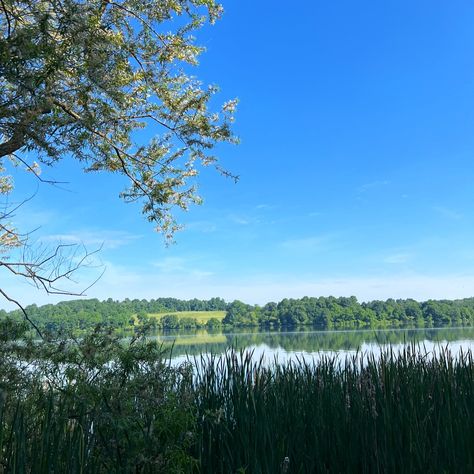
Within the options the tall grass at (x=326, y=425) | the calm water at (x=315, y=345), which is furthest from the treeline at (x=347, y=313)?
the tall grass at (x=326, y=425)

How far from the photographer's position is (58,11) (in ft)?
13.7

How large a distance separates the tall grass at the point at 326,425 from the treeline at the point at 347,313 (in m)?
68.5

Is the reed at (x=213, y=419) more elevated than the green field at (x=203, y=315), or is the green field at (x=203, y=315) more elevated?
the green field at (x=203, y=315)

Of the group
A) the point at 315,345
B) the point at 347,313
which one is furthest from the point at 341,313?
the point at 315,345

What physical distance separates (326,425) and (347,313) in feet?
233

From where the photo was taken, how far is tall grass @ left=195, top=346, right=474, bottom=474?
10.2 feet

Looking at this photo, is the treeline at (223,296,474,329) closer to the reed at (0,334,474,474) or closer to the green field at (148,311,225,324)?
the green field at (148,311,225,324)

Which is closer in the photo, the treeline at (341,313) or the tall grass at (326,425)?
the tall grass at (326,425)

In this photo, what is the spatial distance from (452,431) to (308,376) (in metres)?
1.56

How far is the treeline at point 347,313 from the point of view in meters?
72.4

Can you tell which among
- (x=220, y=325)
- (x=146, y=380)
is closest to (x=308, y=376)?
(x=146, y=380)

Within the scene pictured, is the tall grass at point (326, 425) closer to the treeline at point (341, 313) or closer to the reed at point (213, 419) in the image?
the reed at point (213, 419)

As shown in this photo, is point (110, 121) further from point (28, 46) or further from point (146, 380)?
point (146, 380)

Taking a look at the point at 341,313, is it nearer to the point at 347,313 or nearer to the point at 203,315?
the point at 347,313
